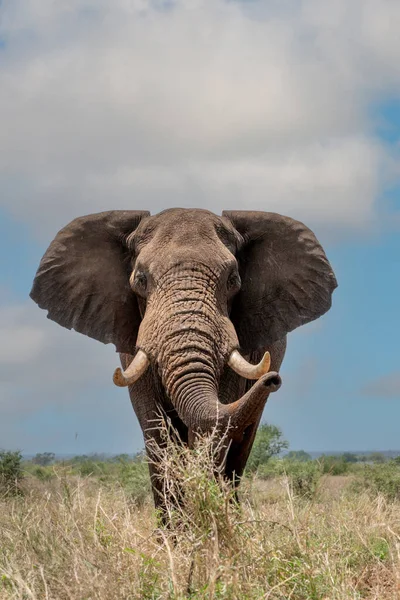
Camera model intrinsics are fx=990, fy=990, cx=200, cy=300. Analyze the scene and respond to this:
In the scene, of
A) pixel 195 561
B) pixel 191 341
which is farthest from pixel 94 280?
pixel 195 561

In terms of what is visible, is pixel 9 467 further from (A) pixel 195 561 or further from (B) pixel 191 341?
(A) pixel 195 561

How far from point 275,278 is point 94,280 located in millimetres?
1973

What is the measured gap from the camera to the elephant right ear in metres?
10.6

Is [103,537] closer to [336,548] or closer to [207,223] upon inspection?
[336,548]

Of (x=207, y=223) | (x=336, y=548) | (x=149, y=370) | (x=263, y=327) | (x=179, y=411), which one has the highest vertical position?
→ (x=207, y=223)

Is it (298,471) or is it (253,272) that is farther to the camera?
(298,471)

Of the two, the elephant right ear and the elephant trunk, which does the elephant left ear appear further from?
the elephant trunk

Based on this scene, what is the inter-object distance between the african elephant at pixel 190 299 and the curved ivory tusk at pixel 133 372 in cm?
1

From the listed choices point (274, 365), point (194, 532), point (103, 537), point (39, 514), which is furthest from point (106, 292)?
point (194, 532)

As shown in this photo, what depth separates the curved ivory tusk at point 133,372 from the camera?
339 inches

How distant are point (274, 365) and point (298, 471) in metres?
7.35

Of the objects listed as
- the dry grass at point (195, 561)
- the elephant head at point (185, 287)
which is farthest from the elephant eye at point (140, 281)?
the dry grass at point (195, 561)

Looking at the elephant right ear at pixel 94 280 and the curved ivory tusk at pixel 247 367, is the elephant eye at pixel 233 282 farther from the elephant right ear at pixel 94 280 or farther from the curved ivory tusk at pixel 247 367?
the elephant right ear at pixel 94 280

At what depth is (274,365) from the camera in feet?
38.7
